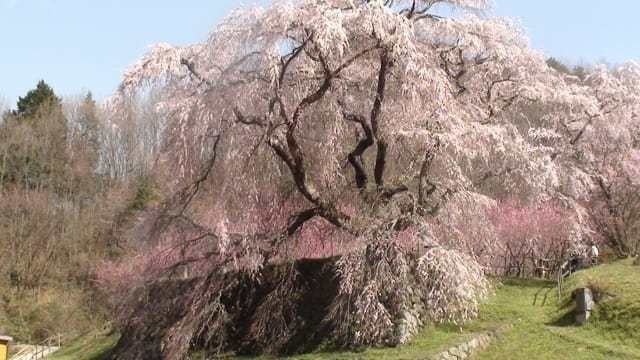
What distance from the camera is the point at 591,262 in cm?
1769

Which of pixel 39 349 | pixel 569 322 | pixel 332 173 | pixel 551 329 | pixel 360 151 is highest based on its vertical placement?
pixel 360 151

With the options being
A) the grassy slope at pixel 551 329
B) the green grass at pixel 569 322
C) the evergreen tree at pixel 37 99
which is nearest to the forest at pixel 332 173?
the grassy slope at pixel 551 329

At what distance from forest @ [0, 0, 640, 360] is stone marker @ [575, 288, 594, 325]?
4.94 feet

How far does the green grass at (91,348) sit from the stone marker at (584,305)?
35.9 ft

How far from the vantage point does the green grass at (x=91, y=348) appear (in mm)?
19469

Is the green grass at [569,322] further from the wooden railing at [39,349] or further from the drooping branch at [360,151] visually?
the wooden railing at [39,349]

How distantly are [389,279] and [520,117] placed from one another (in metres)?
6.61

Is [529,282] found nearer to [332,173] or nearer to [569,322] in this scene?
[569,322]

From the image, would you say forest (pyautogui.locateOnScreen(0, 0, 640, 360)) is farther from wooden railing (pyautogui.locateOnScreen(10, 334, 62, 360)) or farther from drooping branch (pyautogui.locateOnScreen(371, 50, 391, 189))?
wooden railing (pyautogui.locateOnScreen(10, 334, 62, 360))

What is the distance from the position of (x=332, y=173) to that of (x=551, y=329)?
4.46 meters

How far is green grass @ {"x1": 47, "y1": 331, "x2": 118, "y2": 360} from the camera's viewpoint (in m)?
19.5

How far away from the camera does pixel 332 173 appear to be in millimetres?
13695

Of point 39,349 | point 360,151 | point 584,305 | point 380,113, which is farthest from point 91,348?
point 584,305

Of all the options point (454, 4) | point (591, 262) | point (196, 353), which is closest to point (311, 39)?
point (454, 4)
